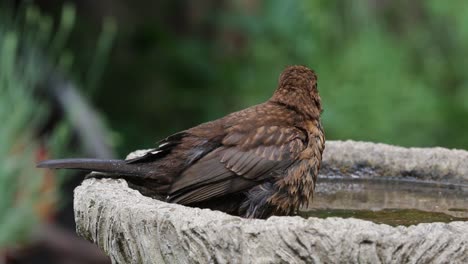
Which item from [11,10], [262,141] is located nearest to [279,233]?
[262,141]

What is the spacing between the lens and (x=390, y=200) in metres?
4.12

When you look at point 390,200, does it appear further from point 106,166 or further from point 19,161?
point 19,161

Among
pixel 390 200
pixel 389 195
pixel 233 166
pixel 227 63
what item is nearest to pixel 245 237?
pixel 233 166

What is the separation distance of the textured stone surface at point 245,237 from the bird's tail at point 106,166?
0.27 metres

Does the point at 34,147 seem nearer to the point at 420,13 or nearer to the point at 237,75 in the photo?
the point at 237,75

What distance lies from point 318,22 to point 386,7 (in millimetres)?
→ 1023

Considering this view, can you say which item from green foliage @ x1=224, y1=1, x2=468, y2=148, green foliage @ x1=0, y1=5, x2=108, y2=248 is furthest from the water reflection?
green foliage @ x1=224, y1=1, x2=468, y2=148

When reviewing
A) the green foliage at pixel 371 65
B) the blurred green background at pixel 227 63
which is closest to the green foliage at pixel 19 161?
the blurred green background at pixel 227 63

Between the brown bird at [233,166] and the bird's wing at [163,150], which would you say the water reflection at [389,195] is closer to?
the brown bird at [233,166]

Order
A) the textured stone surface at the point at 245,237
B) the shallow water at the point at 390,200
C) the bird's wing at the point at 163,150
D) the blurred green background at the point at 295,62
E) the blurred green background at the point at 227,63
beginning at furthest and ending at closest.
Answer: the blurred green background at the point at 295,62, the blurred green background at the point at 227,63, the shallow water at the point at 390,200, the bird's wing at the point at 163,150, the textured stone surface at the point at 245,237

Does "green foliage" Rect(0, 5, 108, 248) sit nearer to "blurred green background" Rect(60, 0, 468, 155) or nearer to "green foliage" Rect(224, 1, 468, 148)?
"blurred green background" Rect(60, 0, 468, 155)

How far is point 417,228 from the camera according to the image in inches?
107

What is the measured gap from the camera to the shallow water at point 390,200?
12.7 ft

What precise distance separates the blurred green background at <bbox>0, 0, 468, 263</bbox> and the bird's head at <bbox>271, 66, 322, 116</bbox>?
125 inches
